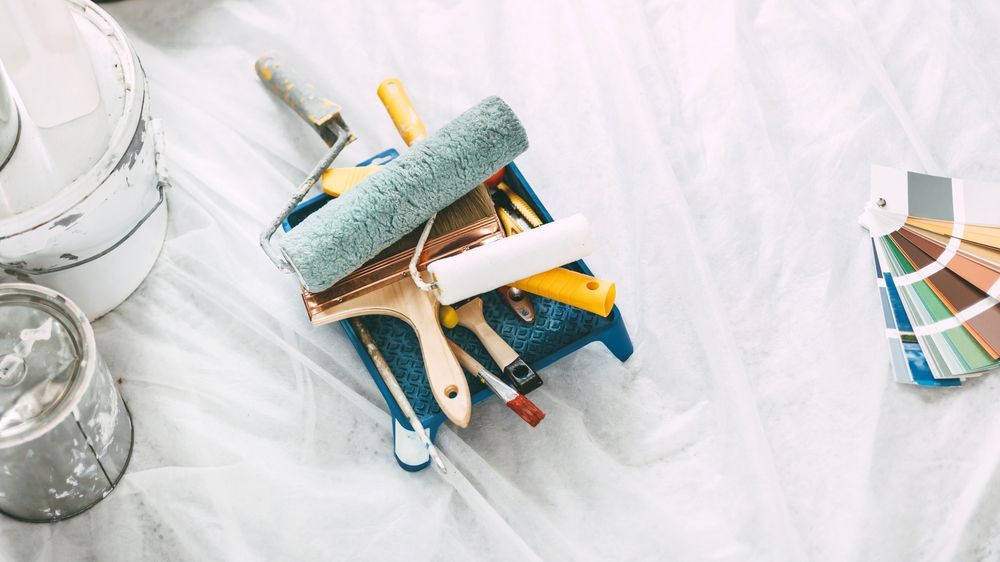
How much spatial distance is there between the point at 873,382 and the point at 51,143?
763 mm

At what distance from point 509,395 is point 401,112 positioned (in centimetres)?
31

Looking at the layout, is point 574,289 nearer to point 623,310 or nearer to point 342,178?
point 623,310

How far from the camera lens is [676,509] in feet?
2.67

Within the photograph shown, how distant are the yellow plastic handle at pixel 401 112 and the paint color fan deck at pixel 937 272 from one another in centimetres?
47

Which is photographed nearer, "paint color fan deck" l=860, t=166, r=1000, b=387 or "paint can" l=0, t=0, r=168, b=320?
"paint can" l=0, t=0, r=168, b=320

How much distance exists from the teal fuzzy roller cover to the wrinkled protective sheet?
15 centimetres

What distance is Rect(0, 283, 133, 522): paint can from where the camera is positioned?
2.24ft

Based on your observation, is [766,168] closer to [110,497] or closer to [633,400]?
[633,400]

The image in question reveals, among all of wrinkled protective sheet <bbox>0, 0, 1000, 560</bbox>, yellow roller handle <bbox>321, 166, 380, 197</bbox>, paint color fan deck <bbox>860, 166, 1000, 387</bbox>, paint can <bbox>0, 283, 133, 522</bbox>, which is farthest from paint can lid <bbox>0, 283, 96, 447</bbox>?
paint color fan deck <bbox>860, 166, 1000, 387</bbox>

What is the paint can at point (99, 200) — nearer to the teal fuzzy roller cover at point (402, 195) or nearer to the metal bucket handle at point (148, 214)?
the metal bucket handle at point (148, 214)

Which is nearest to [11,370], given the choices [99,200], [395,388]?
[99,200]

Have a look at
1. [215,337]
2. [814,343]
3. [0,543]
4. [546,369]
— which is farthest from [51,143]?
[814,343]

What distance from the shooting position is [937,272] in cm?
87

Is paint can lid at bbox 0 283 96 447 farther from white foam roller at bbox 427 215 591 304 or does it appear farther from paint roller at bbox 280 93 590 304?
white foam roller at bbox 427 215 591 304
